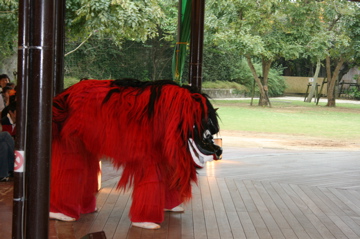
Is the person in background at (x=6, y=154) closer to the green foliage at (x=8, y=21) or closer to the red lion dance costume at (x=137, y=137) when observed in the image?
the red lion dance costume at (x=137, y=137)

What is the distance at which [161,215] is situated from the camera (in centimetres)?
344

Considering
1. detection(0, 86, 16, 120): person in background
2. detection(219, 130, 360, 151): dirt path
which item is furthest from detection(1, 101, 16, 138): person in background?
detection(219, 130, 360, 151): dirt path

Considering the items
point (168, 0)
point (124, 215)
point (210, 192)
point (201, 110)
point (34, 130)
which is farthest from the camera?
point (168, 0)

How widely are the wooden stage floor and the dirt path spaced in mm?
2868

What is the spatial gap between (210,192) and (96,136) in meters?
1.62

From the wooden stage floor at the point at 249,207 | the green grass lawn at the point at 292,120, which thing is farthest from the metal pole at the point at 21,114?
the green grass lawn at the point at 292,120

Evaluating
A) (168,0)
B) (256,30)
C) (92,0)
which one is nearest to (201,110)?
(92,0)

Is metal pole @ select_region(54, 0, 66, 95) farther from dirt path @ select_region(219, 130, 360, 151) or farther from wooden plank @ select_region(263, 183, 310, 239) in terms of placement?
dirt path @ select_region(219, 130, 360, 151)

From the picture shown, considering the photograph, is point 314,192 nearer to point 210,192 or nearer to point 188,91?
point 210,192

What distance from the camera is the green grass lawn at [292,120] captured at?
39.1 feet

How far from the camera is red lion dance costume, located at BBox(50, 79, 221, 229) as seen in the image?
3.26 metres

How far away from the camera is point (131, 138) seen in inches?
130

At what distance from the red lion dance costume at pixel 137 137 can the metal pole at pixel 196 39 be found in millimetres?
2474

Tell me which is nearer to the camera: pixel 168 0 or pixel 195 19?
pixel 195 19
